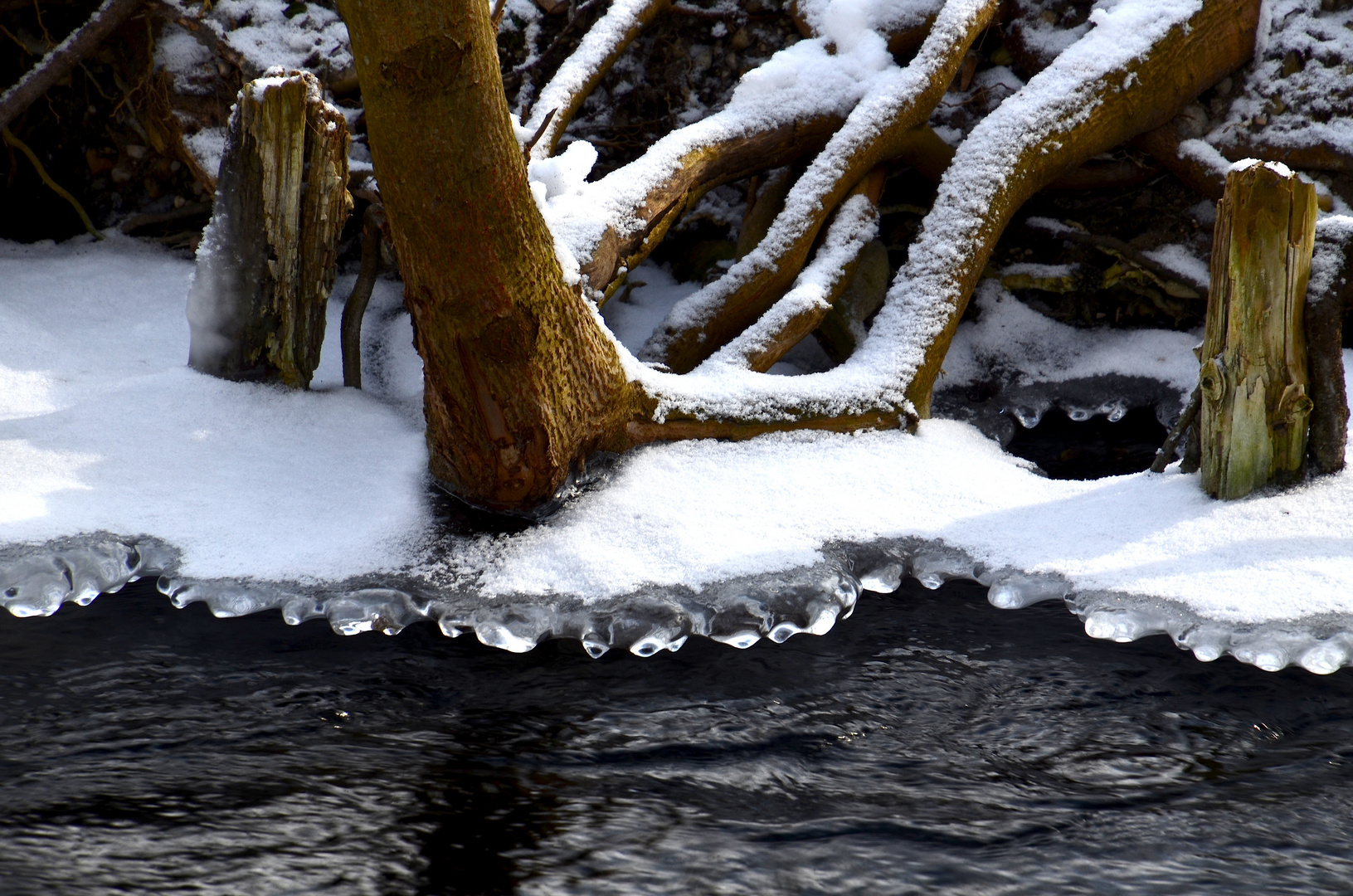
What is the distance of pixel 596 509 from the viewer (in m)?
3.13

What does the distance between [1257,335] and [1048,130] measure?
66.1 inches

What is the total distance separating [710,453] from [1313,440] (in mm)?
1782

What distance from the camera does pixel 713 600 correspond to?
2.73 meters

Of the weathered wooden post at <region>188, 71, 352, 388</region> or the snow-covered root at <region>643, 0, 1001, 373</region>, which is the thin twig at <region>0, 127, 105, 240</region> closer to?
the weathered wooden post at <region>188, 71, 352, 388</region>

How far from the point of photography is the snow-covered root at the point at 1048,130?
13.0ft

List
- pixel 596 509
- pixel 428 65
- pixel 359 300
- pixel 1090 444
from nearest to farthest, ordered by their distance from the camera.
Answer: pixel 428 65 < pixel 596 509 < pixel 359 300 < pixel 1090 444

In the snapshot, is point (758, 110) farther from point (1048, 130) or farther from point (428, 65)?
point (428, 65)

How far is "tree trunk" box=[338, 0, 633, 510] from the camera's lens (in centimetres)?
231

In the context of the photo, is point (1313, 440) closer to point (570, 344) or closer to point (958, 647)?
point (958, 647)

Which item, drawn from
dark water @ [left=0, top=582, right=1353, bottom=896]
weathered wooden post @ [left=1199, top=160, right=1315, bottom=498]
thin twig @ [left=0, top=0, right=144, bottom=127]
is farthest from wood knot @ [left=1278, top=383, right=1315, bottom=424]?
thin twig @ [left=0, top=0, right=144, bottom=127]

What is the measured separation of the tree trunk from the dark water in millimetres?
566

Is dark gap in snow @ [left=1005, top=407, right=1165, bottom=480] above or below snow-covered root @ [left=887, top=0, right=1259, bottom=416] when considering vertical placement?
below

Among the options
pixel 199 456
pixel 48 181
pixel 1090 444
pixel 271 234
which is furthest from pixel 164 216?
pixel 1090 444

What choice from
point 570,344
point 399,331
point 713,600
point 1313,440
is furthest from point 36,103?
point 1313,440
